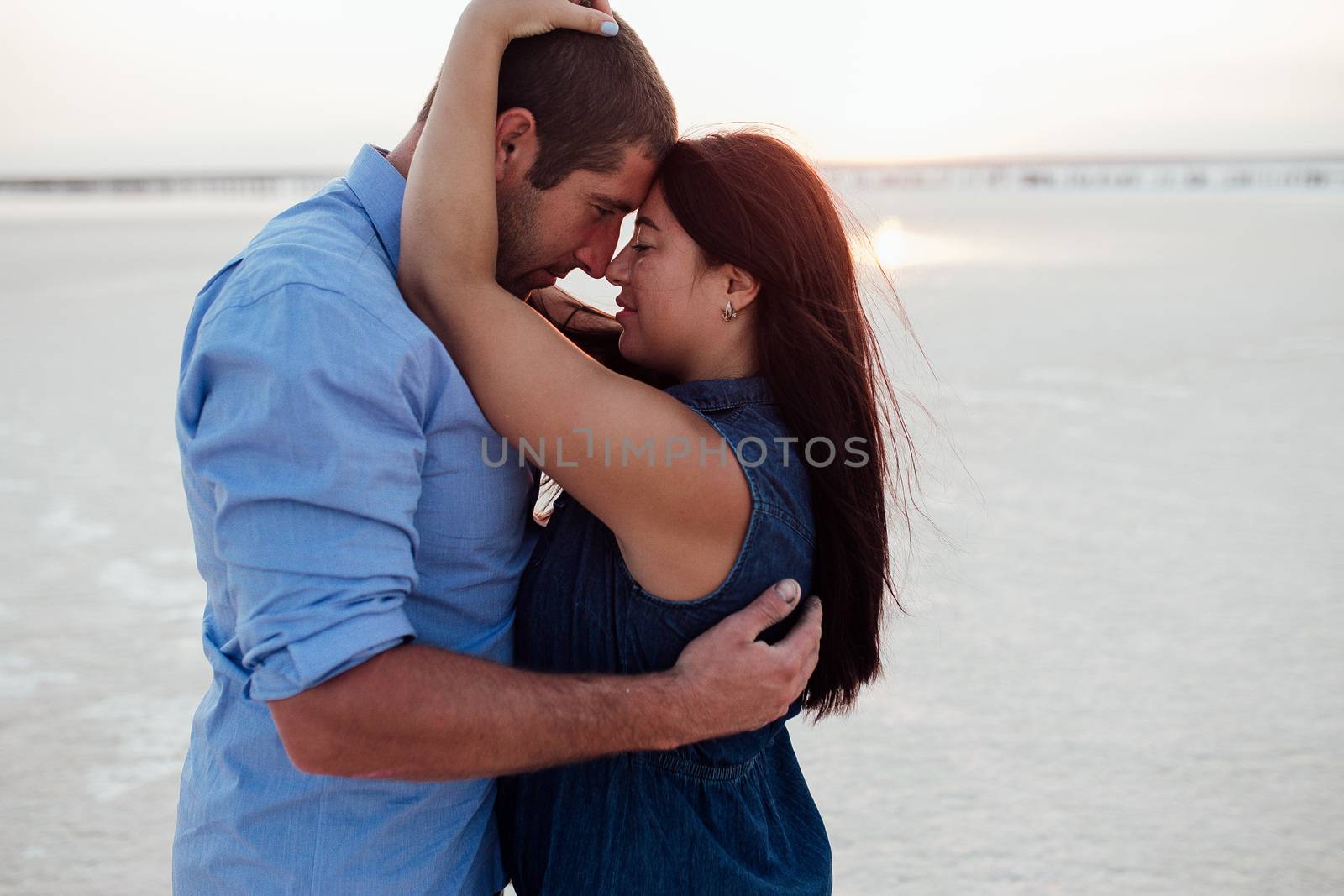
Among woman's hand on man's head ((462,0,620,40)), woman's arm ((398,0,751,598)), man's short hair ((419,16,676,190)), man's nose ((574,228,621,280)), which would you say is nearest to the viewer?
woman's arm ((398,0,751,598))

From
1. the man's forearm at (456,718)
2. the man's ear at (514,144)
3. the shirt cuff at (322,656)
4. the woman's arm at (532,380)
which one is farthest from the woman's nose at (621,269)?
the shirt cuff at (322,656)

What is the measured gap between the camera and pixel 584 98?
6.13 ft

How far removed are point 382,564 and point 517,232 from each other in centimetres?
81

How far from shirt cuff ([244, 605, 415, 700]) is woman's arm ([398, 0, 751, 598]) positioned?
380 mm

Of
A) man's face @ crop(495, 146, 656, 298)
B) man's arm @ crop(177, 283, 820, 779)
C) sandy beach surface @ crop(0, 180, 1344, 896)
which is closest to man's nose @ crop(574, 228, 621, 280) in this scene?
man's face @ crop(495, 146, 656, 298)

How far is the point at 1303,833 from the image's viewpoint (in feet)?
11.3

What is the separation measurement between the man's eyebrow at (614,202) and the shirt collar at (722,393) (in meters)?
0.37

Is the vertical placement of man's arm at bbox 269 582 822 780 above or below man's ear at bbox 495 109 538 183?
below

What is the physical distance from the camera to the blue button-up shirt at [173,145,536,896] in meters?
1.32

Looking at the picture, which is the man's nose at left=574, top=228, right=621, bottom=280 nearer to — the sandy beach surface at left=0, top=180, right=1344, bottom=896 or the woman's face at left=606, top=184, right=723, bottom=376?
the woman's face at left=606, top=184, right=723, bottom=376

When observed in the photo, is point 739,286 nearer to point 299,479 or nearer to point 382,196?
point 382,196

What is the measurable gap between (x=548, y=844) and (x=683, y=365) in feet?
2.87

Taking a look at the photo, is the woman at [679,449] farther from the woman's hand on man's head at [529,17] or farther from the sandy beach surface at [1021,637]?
the sandy beach surface at [1021,637]

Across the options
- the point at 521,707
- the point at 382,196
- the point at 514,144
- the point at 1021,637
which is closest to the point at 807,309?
the point at 514,144
